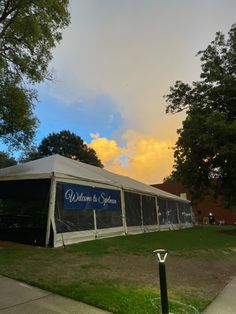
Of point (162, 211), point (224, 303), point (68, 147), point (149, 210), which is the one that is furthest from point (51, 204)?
point (68, 147)

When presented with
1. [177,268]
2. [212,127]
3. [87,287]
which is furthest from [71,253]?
[212,127]

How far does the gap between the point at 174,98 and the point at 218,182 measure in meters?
7.01

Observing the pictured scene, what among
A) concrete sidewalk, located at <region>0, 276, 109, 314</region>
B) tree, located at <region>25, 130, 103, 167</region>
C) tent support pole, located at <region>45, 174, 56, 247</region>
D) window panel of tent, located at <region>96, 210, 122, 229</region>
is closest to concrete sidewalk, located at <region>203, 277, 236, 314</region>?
concrete sidewalk, located at <region>0, 276, 109, 314</region>

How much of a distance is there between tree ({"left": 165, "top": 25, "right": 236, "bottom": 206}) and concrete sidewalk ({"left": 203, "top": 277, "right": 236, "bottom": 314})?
656 inches

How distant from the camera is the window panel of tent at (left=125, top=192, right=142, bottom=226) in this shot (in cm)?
2030

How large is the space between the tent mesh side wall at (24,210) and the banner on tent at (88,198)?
34.8 inches

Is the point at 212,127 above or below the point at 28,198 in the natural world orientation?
above

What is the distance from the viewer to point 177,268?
10.8 meters

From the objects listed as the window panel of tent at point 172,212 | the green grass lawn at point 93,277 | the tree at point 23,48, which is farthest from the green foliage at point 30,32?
the window panel of tent at point 172,212

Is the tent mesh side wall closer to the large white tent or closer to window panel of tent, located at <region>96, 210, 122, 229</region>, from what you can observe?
the large white tent

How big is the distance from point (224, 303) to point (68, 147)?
195 ft

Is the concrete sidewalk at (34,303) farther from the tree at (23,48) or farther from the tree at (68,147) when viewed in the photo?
the tree at (68,147)

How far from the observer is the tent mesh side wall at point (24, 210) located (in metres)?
14.3

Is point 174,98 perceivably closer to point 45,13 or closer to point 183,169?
point 183,169
